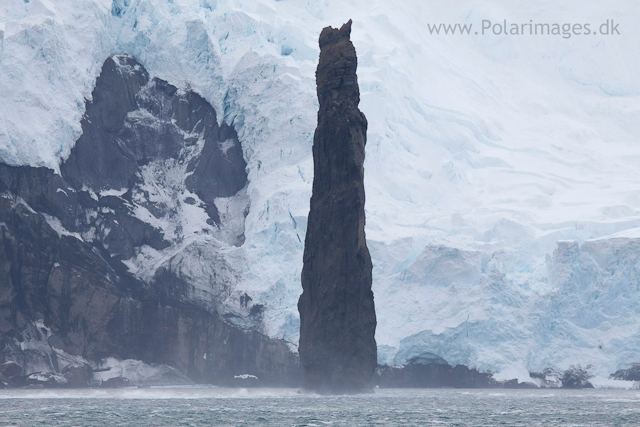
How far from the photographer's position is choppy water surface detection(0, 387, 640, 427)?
4822 centimetres

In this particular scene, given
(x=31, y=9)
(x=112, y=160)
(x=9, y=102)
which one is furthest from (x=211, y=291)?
(x=31, y=9)

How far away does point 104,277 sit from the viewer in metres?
80.6

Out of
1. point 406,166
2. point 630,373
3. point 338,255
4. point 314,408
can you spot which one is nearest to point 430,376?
point 630,373

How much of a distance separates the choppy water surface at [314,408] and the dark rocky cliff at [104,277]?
542 cm

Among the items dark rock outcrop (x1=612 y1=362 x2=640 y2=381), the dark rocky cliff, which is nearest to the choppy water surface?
dark rock outcrop (x1=612 y1=362 x2=640 y2=381)

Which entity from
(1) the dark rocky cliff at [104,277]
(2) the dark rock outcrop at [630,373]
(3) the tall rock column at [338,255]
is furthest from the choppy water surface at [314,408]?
(1) the dark rocky cliff at [104,277]

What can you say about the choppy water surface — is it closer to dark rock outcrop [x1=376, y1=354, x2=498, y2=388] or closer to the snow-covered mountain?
dark rock outcrop [x1=376, y1=354, x2=498, y2=388]

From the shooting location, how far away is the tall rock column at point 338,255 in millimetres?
64812

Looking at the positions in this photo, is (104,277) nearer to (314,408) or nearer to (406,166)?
(406,166)

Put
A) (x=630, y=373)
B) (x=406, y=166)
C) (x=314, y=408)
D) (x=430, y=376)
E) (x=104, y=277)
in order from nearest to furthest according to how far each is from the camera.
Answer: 1. (x=314, y=408)
2. (x=630, y=373)
3. (x=430, y=376)
4. (x=104, y=277)
5. (x=406, y=166)

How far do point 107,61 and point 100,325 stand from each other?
2092 cm

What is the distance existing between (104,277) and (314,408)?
29657mm

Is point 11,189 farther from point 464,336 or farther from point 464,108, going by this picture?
point 464,108

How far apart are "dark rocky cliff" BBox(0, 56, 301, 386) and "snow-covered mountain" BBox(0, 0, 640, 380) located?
1.10m
